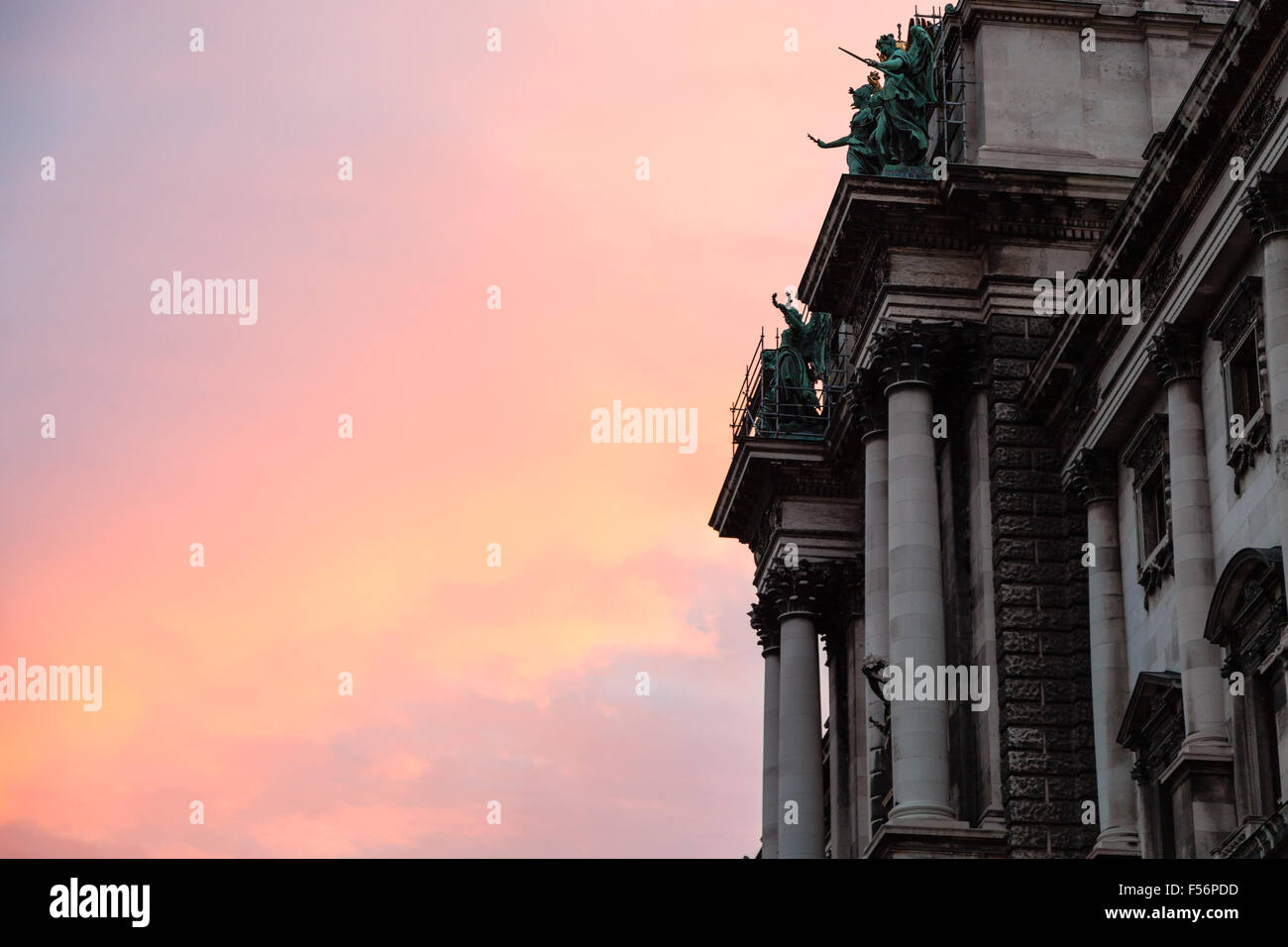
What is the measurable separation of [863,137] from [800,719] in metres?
15.5

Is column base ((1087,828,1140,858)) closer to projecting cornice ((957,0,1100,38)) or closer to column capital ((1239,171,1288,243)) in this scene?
column capital ((1239,171,1288,243))

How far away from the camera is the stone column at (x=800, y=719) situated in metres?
60.7

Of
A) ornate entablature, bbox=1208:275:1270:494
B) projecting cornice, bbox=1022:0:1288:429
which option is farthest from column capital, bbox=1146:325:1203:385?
ornate entablature, bbox=1208:275:1270:494

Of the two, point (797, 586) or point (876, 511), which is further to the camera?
point (797, 586)

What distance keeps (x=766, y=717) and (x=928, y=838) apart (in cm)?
1881

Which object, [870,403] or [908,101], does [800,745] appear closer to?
[870,403]

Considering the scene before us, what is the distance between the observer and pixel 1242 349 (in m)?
39.0

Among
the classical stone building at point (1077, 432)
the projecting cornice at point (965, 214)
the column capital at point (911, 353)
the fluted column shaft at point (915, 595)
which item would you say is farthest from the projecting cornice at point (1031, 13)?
the fluted column shaft at point (915, 595)

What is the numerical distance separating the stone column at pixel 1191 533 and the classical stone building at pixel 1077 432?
0.05 meters

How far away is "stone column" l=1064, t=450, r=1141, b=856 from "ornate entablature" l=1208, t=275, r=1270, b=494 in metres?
6.83

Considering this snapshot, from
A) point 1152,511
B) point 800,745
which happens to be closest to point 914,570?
point 1152,511
